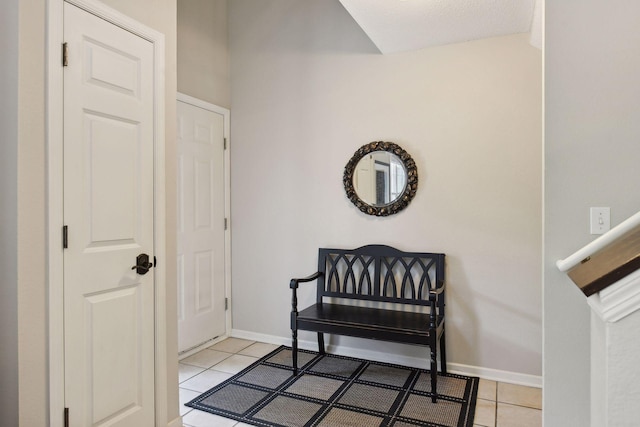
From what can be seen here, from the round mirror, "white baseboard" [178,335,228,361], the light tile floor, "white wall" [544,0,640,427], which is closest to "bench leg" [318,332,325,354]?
the light tile floor

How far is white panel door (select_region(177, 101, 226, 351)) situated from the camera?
10.6ft

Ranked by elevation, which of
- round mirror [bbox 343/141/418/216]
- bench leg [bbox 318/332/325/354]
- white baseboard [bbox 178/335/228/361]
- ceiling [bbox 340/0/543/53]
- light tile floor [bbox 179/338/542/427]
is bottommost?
light tile floor [bbox 179/338/542/427]

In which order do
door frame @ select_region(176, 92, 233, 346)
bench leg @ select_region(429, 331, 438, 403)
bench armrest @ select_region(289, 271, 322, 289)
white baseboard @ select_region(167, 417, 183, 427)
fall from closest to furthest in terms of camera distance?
white baseboard @ select_region(167, 417, 183, 427) < bench leg @ select_region(429, 331, 438, 403) < bench armrest @ select_region(289, 271, 322, 289) < door frame @ select_region(176, 92, 233, 346)

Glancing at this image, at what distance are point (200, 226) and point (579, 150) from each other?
2742 millimetres

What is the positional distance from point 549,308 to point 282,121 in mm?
2502

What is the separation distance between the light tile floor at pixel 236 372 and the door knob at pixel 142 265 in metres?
0.94

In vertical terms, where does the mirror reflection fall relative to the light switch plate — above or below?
above

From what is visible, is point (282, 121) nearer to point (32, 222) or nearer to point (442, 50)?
point (442, 50)

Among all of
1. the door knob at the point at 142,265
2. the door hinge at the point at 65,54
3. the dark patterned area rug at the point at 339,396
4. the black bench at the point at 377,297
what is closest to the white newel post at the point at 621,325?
the dark patterned area rug at the point at 339,396

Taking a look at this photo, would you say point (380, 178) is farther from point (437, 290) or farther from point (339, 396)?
point (339, 396)

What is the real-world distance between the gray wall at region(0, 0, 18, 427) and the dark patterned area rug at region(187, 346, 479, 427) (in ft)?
3.74

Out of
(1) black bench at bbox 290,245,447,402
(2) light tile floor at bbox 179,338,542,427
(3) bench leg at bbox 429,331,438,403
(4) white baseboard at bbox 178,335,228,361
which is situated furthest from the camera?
(4) white baseboard at bbox 178,335,228,361

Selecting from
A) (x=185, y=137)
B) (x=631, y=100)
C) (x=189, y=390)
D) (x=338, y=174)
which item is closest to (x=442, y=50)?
(x=338, y=174)

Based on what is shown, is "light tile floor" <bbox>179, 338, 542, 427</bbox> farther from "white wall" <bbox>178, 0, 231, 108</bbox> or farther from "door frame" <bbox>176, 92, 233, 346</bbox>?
"white wall" <bbox>178, 0, 231, 108</bbox>
